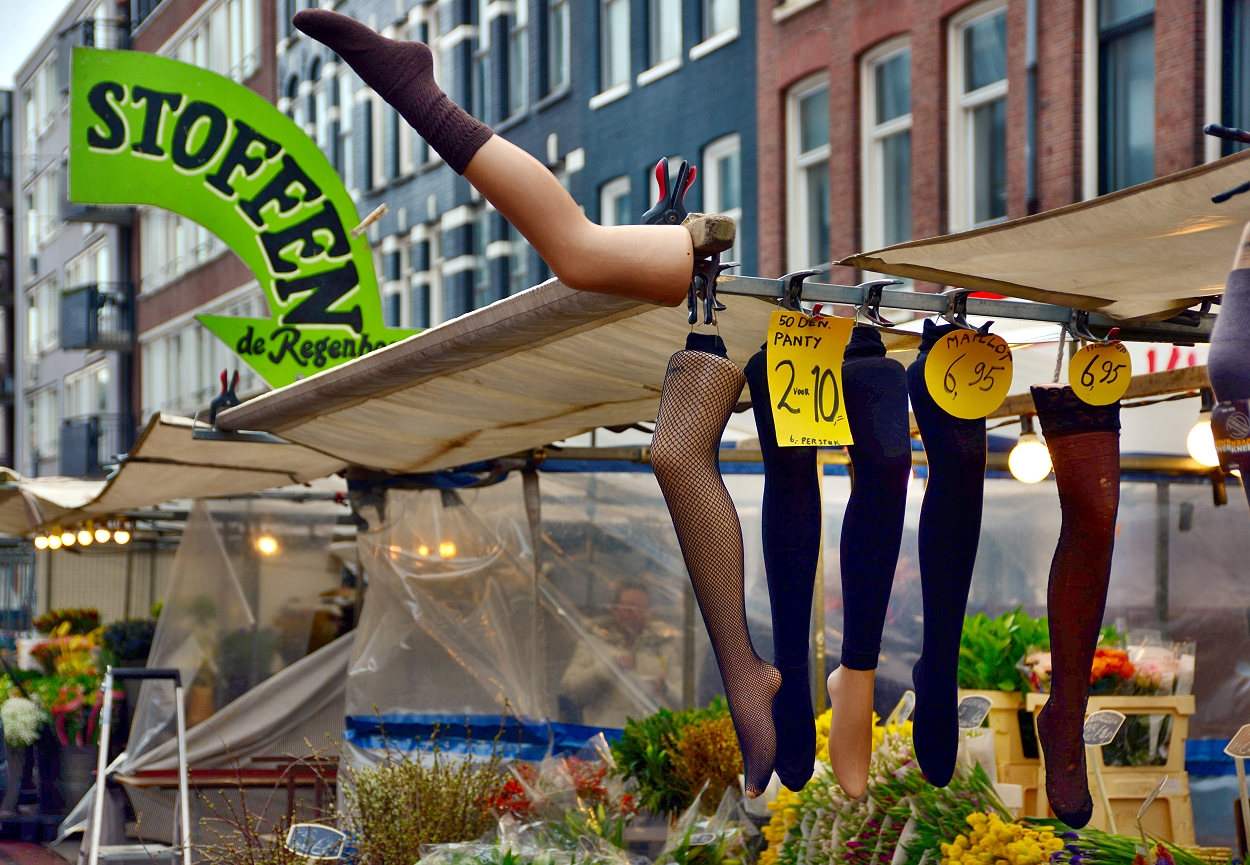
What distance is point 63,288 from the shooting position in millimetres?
38094

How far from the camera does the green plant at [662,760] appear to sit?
624 cm

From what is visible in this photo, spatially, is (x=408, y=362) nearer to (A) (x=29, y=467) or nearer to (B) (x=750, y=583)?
(B) (x=750, y=583)

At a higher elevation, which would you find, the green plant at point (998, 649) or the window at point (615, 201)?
the window at point (615, 201)

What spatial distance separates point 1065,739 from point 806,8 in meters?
12.9

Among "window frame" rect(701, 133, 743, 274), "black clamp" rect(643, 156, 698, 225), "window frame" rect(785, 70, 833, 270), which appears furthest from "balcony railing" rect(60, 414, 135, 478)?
"black clamp" rect(643, 156, 698, 225)

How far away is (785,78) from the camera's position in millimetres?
14906

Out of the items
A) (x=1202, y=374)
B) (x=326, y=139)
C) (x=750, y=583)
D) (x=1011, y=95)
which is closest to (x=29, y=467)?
(x=326, y=139)

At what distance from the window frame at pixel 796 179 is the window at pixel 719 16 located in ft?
4.16

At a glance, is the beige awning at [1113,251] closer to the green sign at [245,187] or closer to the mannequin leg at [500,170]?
the mannequin leg at [500,170]

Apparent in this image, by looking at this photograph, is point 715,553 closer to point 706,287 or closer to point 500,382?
point 706,287

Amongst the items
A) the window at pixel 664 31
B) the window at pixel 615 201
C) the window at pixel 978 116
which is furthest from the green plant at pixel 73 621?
the window at pixel 978 116

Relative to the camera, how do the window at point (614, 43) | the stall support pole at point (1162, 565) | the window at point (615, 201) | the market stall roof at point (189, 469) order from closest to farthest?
the market stall roof at point (189, 469) < the stall support pole at point (1162, 565) < the window at point (615, 201) < the window at point (614, 43)

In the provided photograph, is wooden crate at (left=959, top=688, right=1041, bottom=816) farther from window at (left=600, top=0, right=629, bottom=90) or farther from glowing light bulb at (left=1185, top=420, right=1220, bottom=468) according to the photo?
window at (left=600, top=0, right=629, bottom=90)

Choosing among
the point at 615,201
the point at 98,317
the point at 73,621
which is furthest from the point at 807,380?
the point at 98,317
